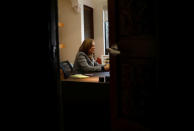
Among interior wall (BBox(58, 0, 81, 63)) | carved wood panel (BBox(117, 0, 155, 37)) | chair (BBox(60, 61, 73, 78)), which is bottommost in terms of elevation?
chair (BBox(60, 61, 73, 78))

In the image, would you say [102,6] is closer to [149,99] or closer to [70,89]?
[70,89]

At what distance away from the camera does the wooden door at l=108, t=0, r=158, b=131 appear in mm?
1490

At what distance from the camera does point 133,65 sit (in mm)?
1632

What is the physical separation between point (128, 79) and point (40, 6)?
0.87 m

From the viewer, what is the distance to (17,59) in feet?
3.55

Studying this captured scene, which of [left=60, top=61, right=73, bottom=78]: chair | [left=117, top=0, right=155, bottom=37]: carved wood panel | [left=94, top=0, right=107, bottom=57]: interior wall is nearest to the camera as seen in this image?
[left=117, top=0, right=155, bottom=37]: carved wood panel

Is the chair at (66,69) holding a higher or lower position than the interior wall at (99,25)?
lower

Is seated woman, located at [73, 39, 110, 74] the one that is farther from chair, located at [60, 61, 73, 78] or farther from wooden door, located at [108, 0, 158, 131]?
wooden door, located at [108, 0, 158, 131]

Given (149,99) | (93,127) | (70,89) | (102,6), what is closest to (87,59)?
(70,89)

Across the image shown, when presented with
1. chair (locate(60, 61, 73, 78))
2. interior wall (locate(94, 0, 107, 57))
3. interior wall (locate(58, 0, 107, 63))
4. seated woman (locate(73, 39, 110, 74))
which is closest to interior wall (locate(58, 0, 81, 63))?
interior wall (locate(58, 0, 107, 63))

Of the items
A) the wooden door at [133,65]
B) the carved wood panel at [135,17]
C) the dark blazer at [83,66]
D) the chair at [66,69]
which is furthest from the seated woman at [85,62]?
the carved wood panel at [135,17]

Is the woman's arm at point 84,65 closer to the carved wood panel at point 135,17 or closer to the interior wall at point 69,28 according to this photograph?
the carved wood panel at point 135,17

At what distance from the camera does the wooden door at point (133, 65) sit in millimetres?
1490

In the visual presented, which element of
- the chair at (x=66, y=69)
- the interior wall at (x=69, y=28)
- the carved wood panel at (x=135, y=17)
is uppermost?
the interior wall at (x=69, y=28)
